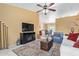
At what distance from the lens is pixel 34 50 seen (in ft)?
7.26

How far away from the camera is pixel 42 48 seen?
2.30 meters

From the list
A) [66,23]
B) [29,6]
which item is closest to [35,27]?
[29,6]

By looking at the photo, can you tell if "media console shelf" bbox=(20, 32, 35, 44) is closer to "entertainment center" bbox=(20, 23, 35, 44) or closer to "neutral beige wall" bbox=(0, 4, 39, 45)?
"entertainment center" bbox=(20, 23, 35, 44)

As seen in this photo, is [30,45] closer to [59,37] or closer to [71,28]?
[59,37]

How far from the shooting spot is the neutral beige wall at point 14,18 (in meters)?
2.02

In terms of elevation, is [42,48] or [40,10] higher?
[40,10]

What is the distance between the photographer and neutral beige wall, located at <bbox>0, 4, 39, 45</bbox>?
6.62ft

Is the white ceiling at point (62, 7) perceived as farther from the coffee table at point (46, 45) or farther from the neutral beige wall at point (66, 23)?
the coffee table at point (46, 45)

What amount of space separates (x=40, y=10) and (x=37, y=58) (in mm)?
1067

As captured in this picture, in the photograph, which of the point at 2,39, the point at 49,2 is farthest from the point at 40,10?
the point at 2,39

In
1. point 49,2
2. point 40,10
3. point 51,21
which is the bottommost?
point 51,21

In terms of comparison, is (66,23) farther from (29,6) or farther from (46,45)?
(29,6)

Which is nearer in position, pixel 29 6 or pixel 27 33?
pixel 29 6

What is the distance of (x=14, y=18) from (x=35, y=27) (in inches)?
20.8
